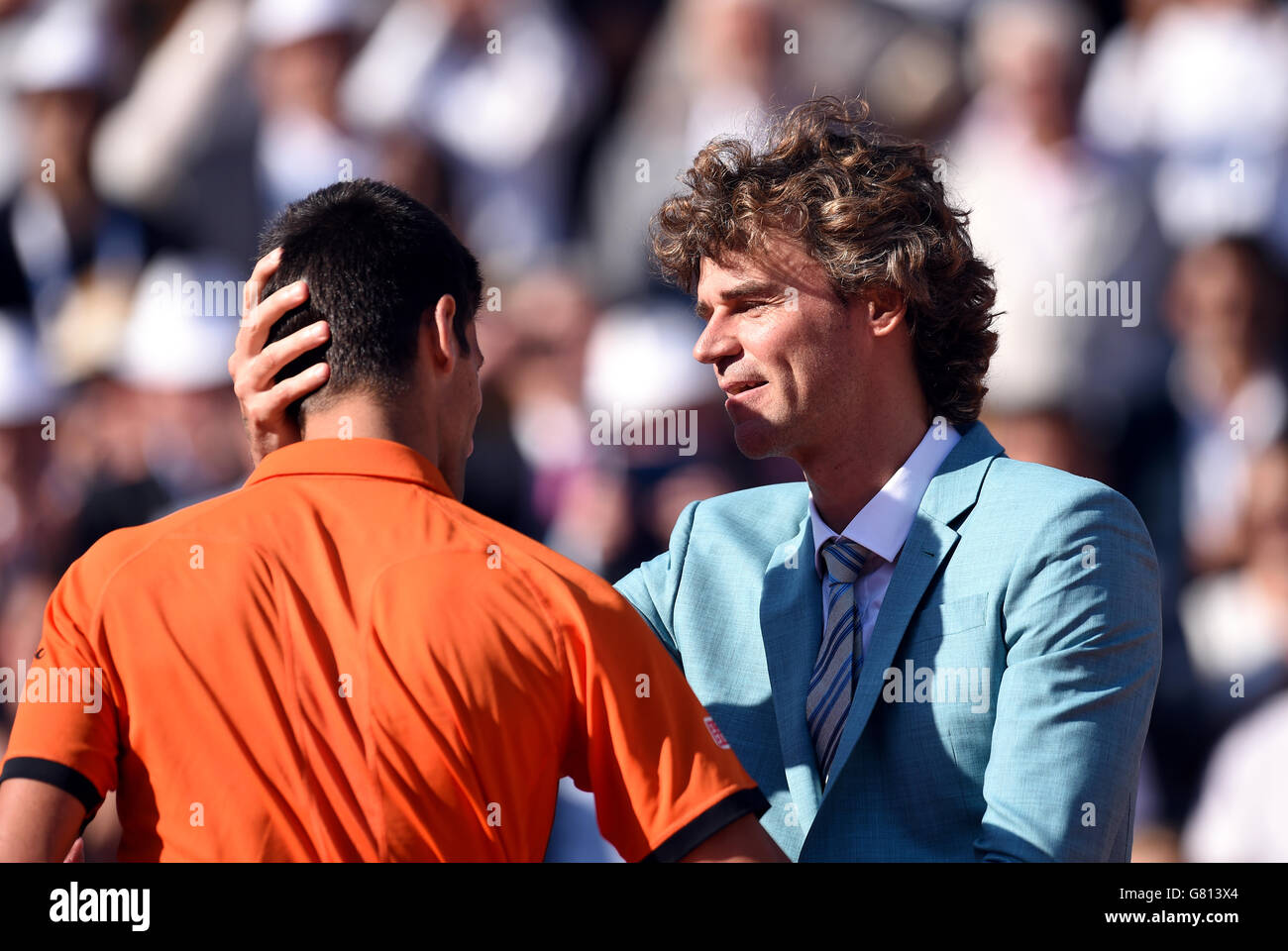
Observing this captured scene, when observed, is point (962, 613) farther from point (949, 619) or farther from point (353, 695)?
point (353, 695)

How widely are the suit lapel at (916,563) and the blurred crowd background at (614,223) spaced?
1624 mm

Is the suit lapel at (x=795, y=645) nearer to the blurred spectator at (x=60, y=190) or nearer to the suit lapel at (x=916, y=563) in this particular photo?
the suit lapel at (x=916, y=563)

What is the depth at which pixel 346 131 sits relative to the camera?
4.25m

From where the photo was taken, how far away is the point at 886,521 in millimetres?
2400

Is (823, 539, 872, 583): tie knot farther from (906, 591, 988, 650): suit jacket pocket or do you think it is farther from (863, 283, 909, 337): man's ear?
(863, 283, 909, 337): man's ear

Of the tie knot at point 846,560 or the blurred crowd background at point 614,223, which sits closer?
the tie knot at point 846,560

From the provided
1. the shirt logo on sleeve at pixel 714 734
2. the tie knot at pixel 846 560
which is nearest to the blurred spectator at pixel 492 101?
the tie knot at pixel 846 560

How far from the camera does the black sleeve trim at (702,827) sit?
5.26 ft

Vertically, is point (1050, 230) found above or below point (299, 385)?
above

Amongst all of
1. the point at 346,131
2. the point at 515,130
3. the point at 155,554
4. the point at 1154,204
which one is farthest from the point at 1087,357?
the point at 155,554

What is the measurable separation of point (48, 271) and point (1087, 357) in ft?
11.0

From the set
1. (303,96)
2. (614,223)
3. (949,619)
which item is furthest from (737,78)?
(949,619)

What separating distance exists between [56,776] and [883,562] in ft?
4.64
